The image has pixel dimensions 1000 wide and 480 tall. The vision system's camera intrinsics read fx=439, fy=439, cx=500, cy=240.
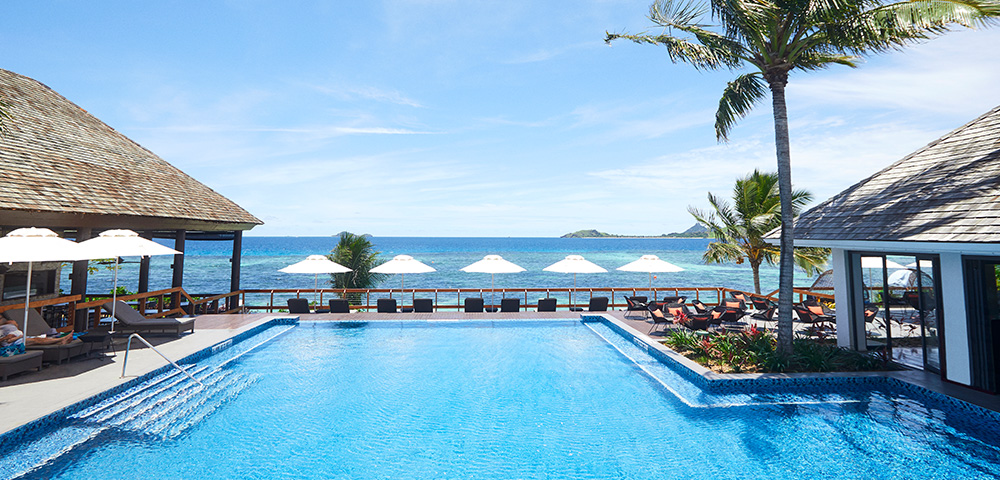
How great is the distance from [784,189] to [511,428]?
6.56 m

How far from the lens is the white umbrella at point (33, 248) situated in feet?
22.8

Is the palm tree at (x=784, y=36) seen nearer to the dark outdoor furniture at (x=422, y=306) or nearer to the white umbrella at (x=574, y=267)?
the white umbrella at (x=574, y=267)

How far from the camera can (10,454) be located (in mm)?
5016

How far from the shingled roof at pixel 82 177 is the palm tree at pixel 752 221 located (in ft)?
59.6

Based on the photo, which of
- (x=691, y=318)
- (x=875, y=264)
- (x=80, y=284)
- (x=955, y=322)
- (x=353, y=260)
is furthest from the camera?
(x=353, y=260)

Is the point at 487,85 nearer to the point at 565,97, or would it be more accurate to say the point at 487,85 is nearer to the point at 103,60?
the point at 565,97

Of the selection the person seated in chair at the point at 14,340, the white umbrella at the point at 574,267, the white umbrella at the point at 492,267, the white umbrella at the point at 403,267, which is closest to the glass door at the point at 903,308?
the white umbrella at the point at 574,267

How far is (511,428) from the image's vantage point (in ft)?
20.9

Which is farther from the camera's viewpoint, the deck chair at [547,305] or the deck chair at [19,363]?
the deck chair at [547,305]

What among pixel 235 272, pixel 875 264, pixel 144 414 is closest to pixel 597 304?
pixel 875 264

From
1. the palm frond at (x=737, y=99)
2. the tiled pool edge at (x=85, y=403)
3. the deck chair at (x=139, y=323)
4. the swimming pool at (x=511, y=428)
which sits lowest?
the swimming pool at (x=511, y=428)

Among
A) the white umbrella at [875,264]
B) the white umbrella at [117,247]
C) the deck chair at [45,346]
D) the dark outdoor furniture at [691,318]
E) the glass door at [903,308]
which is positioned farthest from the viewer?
the dark outdoor furniture at [691,318]

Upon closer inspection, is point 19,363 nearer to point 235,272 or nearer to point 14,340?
point 14,340

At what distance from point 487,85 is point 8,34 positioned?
1594cm
